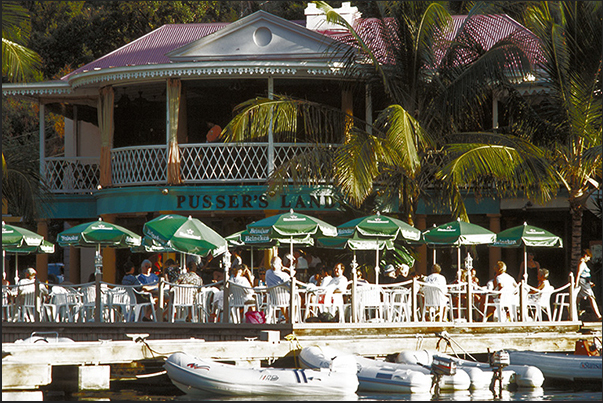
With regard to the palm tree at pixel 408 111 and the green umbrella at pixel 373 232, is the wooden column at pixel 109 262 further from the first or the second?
the green umbrella at pixel 373 232

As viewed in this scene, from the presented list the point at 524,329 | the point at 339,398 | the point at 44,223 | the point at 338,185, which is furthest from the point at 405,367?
the point at 44,223

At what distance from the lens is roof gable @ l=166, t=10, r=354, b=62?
819 inches

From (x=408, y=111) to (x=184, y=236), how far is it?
590 cm

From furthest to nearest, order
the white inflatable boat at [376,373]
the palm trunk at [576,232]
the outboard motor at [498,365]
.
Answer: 1. the palm trunk at [576,232]
2. the outboard motor at [498,365]
3. the white inflatable boat at [376,373]

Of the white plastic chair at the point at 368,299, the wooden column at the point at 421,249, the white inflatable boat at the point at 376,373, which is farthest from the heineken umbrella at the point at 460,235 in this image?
the wooden column at the point at 421,249

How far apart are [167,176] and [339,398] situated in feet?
30.7

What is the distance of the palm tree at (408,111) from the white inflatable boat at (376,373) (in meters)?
4.23

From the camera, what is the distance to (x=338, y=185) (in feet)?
58.9

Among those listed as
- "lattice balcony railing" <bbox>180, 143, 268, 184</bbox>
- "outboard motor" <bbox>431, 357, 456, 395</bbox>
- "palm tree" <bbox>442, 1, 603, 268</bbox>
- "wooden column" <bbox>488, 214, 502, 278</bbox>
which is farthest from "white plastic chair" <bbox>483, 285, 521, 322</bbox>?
"lattice balcony railing" <bbox>180, 143, 268, 184</bbox>

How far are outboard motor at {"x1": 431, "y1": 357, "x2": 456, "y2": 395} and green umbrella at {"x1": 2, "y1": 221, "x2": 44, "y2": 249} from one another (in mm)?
8461

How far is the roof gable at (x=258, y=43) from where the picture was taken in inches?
819

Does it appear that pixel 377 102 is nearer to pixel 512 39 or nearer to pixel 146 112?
pixel 512 39

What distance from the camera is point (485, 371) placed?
1401cm

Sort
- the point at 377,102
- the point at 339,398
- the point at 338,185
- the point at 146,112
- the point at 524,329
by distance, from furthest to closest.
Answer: the point at 146,112 → the point at 377,102 → the point at 338,185 → the point at 524,329 → the point at 339,398
